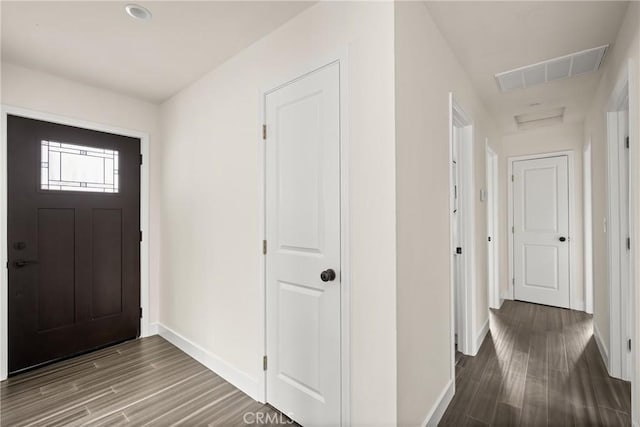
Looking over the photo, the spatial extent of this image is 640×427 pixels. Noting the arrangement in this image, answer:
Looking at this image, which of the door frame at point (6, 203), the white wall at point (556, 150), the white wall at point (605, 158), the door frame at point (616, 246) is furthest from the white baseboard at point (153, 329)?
the white wall at point (556, 150)

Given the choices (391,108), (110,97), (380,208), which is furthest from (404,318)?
(110,97)

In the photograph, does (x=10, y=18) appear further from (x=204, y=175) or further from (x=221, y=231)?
(x=221, y=231)

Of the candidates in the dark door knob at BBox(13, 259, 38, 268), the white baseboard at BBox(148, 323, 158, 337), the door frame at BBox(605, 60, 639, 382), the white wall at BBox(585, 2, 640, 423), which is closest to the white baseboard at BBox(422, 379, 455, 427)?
the white wall at BBox(585, 2, 640, 423)

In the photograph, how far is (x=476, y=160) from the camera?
9.88ft

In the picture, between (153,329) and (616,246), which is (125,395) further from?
(616,246)

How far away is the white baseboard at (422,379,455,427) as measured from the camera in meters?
1.83

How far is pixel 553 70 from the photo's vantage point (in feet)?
8.71

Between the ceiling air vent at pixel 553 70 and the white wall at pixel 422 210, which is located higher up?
the ceiling air vent at pixel 553 70

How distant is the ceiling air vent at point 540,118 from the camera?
12.2 ft

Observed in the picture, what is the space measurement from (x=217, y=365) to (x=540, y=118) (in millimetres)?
4636

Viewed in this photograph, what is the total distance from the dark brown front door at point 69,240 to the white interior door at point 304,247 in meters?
2.00

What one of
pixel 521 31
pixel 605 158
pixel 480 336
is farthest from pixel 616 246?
pixel 521 31

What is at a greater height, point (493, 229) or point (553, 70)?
point (553, 70)

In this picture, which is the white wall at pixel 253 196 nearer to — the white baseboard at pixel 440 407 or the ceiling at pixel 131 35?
the ceiling at pixel 131 35
